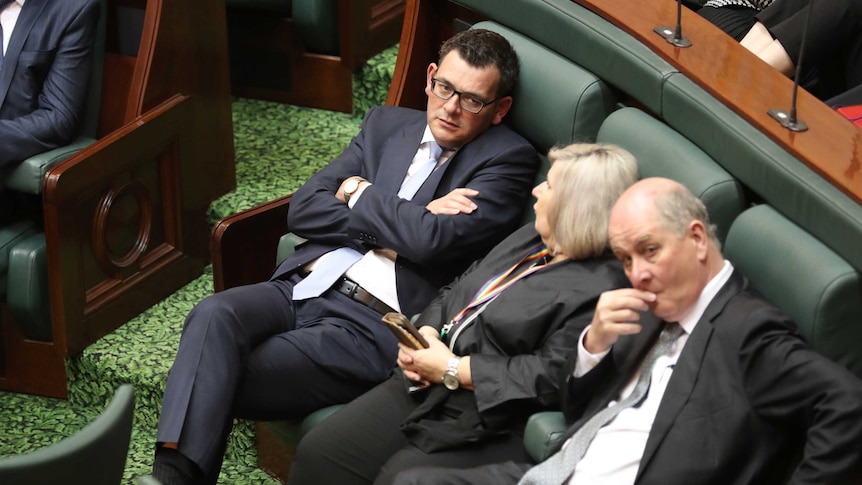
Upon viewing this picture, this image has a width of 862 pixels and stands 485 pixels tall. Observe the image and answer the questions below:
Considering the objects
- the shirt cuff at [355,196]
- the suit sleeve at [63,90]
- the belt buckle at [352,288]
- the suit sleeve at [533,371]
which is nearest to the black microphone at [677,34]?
the suit sleeve at [533,371]

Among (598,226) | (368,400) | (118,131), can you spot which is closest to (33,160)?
(118,131)

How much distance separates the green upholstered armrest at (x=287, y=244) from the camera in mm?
2827

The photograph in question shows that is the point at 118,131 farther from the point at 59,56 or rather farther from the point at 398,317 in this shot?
the point at 398,317

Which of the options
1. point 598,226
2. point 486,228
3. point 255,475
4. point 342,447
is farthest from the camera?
point 255,475

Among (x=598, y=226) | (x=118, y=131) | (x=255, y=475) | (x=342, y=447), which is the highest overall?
(x=598, y=226)

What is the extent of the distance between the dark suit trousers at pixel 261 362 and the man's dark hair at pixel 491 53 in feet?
1.87

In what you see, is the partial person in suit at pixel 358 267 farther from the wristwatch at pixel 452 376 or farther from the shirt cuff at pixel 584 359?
the shirt cuff at pixel 584 359

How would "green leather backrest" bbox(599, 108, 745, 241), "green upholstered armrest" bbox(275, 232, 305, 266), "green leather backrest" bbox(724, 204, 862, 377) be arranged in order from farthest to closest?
"green upholstered armrest" bbox(275, 232, 305, 266), "green leather backrest" bbox(599, 108, 745, 241), "green leather backrest" bbox(724, 204, 862, 377)

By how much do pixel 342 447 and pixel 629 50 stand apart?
0.95 metres

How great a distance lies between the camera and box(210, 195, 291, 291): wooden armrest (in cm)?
286

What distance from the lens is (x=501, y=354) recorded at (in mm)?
2254

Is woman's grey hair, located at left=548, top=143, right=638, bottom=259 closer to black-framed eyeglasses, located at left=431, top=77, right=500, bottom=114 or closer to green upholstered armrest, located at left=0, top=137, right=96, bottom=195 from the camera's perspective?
black-framed eyeglasses, located at left=431, top=77, right=500, bottom=114

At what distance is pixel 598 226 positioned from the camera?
7.13 feet

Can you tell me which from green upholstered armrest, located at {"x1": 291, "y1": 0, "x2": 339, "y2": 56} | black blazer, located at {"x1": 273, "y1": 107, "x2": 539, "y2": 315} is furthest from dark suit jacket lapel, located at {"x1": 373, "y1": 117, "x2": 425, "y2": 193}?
green upholstered armrest, located at {"x1": 291, "y1": 0, "x2": 339, "y2": 56}
